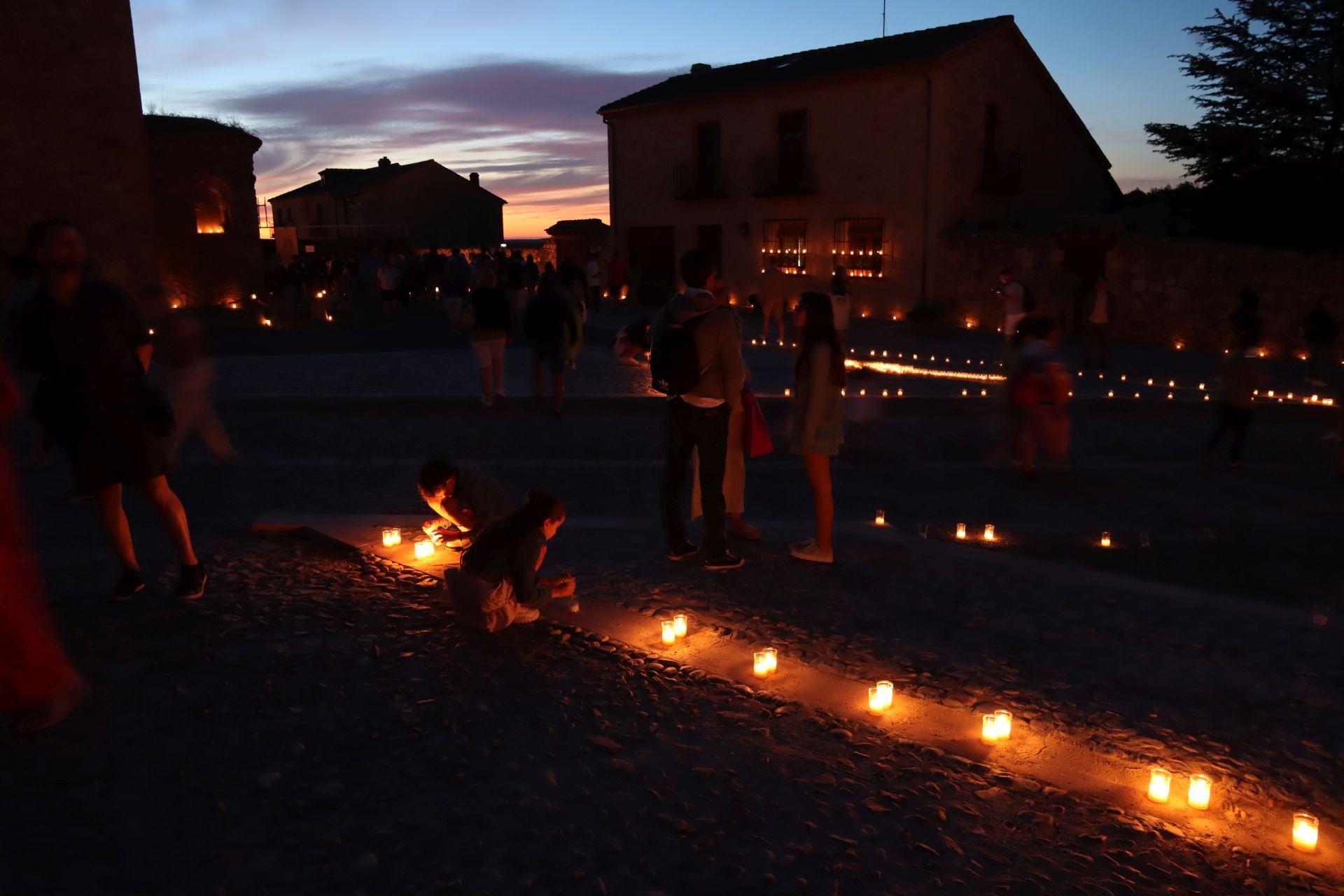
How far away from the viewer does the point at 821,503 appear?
5297 millimetres

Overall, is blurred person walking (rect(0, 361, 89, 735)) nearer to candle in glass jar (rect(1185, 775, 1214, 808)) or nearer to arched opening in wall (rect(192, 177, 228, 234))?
candle in glass jar (rect(1185, 775, 1214, 808))

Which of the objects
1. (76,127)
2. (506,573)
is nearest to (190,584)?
(506,573)

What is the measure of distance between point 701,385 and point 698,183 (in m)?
23.7

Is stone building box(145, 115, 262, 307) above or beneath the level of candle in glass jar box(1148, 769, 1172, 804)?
above

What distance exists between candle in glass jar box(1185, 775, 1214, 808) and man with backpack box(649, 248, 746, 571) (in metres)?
2.68

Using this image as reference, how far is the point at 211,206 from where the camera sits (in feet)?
88.6

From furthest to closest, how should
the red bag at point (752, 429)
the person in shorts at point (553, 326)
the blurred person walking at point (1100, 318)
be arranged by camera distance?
the blurred person walking at point (1100, 318), the person in shorts at point (553, 326), the red bag at point (752, 429)

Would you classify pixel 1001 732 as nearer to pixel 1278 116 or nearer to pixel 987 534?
pixel 987 534

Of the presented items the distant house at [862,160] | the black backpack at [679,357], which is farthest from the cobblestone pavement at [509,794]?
the distant house at [862,160]

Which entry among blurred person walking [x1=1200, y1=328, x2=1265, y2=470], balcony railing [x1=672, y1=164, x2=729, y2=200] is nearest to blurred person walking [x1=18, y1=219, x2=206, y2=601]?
blurred person walking [x1=1200, y1=328, x2=1265, y2=470]

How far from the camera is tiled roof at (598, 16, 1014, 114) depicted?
904 inches

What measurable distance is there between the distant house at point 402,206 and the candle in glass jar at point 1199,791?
46245 millimetres

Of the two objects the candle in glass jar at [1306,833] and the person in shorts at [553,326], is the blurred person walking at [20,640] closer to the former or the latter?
the candle in glass jar at [1306,833]

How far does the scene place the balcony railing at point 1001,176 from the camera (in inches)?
925
